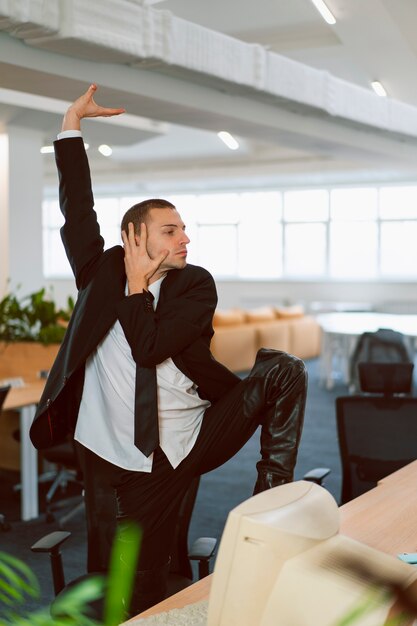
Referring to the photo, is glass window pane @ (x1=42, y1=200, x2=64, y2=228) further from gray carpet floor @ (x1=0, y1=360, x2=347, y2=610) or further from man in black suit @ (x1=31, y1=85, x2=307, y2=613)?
man in black suit @ (x1=31, y1=85, x2=307, y2=613)

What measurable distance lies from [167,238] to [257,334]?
9.30 meters

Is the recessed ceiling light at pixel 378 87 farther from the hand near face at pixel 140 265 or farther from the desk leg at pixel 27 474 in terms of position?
the hand near face at pixel 140 265

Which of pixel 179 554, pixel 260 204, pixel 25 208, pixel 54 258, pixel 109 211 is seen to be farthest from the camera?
pixel 54 258

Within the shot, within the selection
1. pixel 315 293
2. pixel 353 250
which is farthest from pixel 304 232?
pixel 315 293

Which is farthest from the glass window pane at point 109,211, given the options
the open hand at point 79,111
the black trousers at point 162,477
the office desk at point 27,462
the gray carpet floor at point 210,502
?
the black trousers at point 162,477

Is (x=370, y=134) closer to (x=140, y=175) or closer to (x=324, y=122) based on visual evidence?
(x=324, y=122)

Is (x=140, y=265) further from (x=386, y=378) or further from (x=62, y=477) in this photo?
(x=62, y=477)

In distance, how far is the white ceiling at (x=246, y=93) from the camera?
19.6 ft

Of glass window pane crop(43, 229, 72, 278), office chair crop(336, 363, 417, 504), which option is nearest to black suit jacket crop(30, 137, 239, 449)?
office chair crop(336, 363, 417, 504)

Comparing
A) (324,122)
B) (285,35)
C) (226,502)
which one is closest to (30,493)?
(226,502)

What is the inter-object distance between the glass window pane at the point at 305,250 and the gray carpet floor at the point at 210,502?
8635 mm

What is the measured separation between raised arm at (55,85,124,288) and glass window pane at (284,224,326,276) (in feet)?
48.0

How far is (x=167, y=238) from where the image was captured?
2252 millimetres

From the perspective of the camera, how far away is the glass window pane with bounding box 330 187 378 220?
53.1 feet
